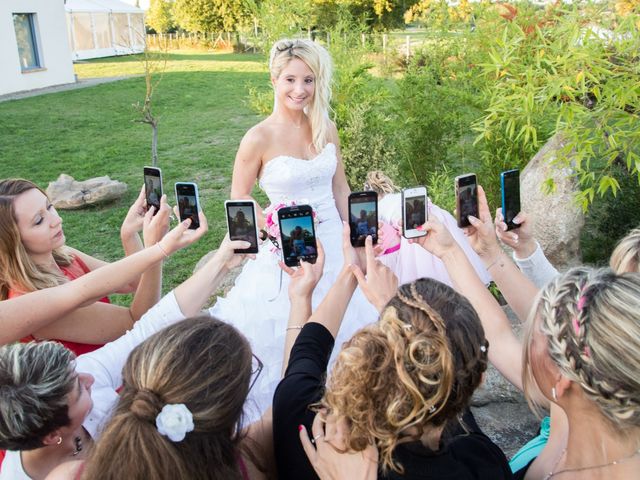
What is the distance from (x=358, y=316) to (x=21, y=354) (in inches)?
84.7

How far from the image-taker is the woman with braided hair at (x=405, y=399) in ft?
4.48

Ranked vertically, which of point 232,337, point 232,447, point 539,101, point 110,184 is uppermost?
point 539,101

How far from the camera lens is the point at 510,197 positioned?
2820 millimetres

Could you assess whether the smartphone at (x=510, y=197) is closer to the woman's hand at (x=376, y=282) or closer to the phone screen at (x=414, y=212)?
the phone screen at (x=414, y=212)

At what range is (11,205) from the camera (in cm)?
250

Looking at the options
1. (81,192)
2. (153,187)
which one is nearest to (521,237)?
(153,187)

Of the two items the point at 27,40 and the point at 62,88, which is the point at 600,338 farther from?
the point at 27,40

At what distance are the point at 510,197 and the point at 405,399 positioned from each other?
1.75 meters

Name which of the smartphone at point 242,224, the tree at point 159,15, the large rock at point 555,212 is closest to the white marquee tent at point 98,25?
the tree at point 159,15

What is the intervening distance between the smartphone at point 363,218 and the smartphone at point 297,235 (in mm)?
191

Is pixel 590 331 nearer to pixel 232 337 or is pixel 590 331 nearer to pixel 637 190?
pixel 232 337

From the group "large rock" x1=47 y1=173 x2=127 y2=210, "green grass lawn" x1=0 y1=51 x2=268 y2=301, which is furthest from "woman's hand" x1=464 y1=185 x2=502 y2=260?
"large rock" x1=47 y1=173 x2=127 y2=210

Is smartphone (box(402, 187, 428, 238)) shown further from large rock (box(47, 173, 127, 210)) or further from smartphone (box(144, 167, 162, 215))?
large rock (box(47, 173, 127, 210))

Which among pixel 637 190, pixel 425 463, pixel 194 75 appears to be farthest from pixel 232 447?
pixel 194 75
